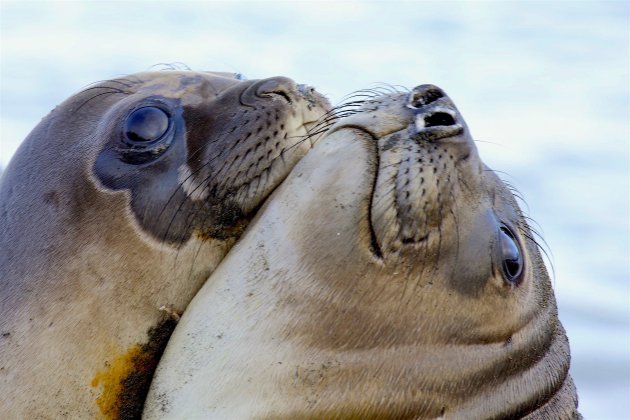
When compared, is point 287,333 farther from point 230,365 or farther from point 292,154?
point 292,154

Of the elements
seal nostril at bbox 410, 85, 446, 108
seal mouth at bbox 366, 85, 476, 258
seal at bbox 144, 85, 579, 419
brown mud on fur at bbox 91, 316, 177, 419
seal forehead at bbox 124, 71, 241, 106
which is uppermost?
seal nostril at bbox 410, 85, 446, 108

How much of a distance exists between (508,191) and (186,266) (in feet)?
4.43

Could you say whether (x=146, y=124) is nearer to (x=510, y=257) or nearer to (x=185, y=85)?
(x=185, y=85)

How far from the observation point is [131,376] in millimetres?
4344

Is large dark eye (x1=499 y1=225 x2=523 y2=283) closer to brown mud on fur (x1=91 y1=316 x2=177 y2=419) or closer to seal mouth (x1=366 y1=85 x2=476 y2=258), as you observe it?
seal mouth (x1=366 y1=85 x2=476 y2=258)

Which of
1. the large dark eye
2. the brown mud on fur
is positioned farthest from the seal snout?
the brown mud on fur

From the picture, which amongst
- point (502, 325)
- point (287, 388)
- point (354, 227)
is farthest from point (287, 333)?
point (502, 325)

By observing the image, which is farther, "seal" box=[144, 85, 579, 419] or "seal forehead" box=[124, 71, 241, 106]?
"seal forehead" box=[124, 71, 241, 106]

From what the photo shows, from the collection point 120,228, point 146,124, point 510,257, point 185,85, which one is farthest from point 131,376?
point 510,257

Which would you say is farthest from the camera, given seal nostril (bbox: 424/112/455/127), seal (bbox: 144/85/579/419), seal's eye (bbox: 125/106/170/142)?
seal's eye (bbox: 125/106/170/142)

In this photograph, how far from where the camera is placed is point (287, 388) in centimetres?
402

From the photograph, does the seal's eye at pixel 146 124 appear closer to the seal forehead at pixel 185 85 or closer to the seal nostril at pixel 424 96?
the seal forehead at pixel 185 85

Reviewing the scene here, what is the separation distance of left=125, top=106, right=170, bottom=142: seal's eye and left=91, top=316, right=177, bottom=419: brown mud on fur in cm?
74

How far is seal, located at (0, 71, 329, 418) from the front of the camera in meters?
4.30
